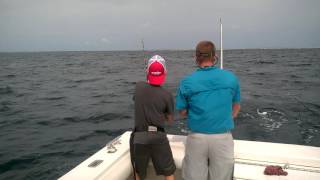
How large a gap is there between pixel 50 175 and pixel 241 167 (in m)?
4.68

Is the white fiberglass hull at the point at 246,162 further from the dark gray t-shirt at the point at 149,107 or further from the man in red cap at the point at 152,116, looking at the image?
the dark gray t-shirt at the point at 149,107

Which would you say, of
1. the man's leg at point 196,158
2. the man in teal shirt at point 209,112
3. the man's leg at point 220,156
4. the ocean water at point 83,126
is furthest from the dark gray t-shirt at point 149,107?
the ocean water at point 83,126

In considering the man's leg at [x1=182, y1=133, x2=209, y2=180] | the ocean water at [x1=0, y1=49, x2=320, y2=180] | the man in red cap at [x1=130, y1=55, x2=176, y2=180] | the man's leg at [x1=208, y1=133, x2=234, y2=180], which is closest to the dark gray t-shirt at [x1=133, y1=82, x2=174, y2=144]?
the man in red cap at [x1=130, y1=55, x2=176, y2=180]

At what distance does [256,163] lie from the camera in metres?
3.41

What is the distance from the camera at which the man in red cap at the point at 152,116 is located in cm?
330

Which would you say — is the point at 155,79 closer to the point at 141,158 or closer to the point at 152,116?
the point at 152,116

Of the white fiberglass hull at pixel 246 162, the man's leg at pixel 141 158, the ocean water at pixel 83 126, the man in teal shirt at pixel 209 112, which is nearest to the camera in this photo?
the man in teal shirt at pixel 209 112

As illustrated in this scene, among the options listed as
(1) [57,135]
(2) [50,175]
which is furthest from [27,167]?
(1) [57,135]

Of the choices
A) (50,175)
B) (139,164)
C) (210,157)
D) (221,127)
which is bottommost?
(50,175)

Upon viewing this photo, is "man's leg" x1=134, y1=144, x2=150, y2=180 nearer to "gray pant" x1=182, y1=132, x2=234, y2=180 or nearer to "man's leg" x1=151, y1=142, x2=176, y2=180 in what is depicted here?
"man's leg" x1=151, y1=142, x2=176, y2=180

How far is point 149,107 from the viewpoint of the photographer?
3305mm

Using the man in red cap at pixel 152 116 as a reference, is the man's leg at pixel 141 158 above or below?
below

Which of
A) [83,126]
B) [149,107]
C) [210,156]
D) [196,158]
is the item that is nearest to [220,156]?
[210,156]

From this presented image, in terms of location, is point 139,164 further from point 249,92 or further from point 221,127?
point 249,92
